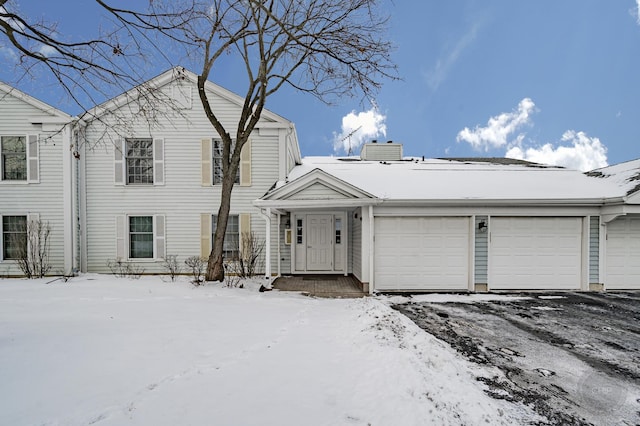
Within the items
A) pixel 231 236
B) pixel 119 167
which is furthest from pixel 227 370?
pixel 119 167

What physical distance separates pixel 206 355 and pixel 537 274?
8.48 m

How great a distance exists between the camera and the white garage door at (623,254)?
25.6 ft

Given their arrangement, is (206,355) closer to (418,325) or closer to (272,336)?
(272,336)

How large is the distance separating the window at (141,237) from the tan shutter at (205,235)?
1.76 meters

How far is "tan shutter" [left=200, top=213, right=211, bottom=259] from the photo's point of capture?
9781 millimetres

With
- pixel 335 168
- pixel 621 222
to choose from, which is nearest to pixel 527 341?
pixel 621 222

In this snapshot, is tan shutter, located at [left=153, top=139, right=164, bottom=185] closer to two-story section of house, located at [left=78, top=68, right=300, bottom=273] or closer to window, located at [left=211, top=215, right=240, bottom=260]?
two-story section of house, located at [left=78, top=68, right=300, bottom=273]

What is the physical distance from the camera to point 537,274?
7.75 meters

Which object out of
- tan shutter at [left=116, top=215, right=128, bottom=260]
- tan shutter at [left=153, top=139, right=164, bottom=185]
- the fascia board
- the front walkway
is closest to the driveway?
the front walkway

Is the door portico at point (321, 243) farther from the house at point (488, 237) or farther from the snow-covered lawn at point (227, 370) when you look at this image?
the snow-covered lawn at point (227, 370)

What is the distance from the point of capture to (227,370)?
10.3 feet

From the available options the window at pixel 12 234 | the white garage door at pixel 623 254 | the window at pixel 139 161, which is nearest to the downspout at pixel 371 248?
the white garage door at pixel 623 254

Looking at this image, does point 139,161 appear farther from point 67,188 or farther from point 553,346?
point 553,346

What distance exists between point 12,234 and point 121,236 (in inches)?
140
